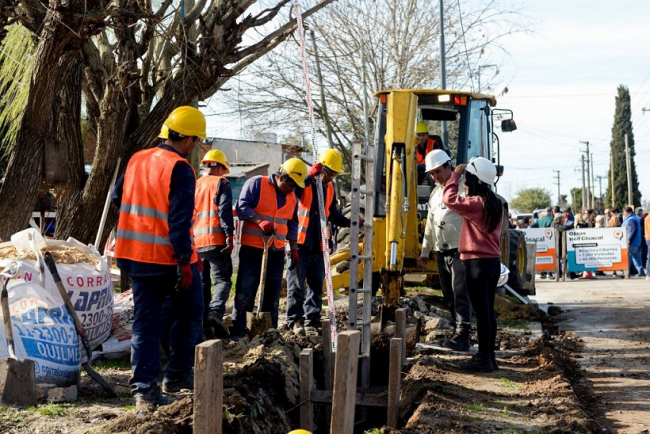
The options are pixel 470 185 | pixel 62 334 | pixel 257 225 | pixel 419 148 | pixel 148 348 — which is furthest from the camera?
pixel 419 148

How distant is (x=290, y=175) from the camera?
8.95 metres

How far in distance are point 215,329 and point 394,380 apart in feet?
8.11

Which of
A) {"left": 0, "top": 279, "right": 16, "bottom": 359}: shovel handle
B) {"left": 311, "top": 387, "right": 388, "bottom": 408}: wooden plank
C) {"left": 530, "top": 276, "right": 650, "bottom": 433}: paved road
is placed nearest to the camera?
{"left": 0, "top": 279, "right": 16, "bottom": 359}: shovel handle

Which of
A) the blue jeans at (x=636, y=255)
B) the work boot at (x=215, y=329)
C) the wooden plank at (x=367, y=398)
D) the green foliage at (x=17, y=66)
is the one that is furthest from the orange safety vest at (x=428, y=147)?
the blue jeans at (x=636, y=255)

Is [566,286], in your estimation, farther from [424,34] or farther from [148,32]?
[148,32]

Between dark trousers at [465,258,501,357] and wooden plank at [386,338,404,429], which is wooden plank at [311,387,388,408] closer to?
wooden plank at [386,338,404,429]

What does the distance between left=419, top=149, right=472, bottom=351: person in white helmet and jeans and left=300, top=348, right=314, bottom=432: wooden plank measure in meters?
2.50

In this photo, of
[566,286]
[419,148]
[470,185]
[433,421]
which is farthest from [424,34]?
[433,421]

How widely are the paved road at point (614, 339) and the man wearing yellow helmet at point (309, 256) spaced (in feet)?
9.88

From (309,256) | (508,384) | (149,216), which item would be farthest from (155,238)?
(309,256)

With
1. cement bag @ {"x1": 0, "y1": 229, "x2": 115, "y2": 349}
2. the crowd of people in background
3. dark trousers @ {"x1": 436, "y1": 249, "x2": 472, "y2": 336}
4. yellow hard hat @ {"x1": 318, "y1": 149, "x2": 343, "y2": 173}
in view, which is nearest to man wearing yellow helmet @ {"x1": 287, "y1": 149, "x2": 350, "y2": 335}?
yellow hard hat @ {"x1": 318, "y1": 149, "x2": 343, "y2": 173}

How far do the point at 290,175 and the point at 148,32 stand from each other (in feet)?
8.71

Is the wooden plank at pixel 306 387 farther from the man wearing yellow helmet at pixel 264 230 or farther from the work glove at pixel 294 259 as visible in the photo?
the work glove at pixel 294 259

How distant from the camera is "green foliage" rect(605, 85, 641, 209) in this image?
7475 cm
